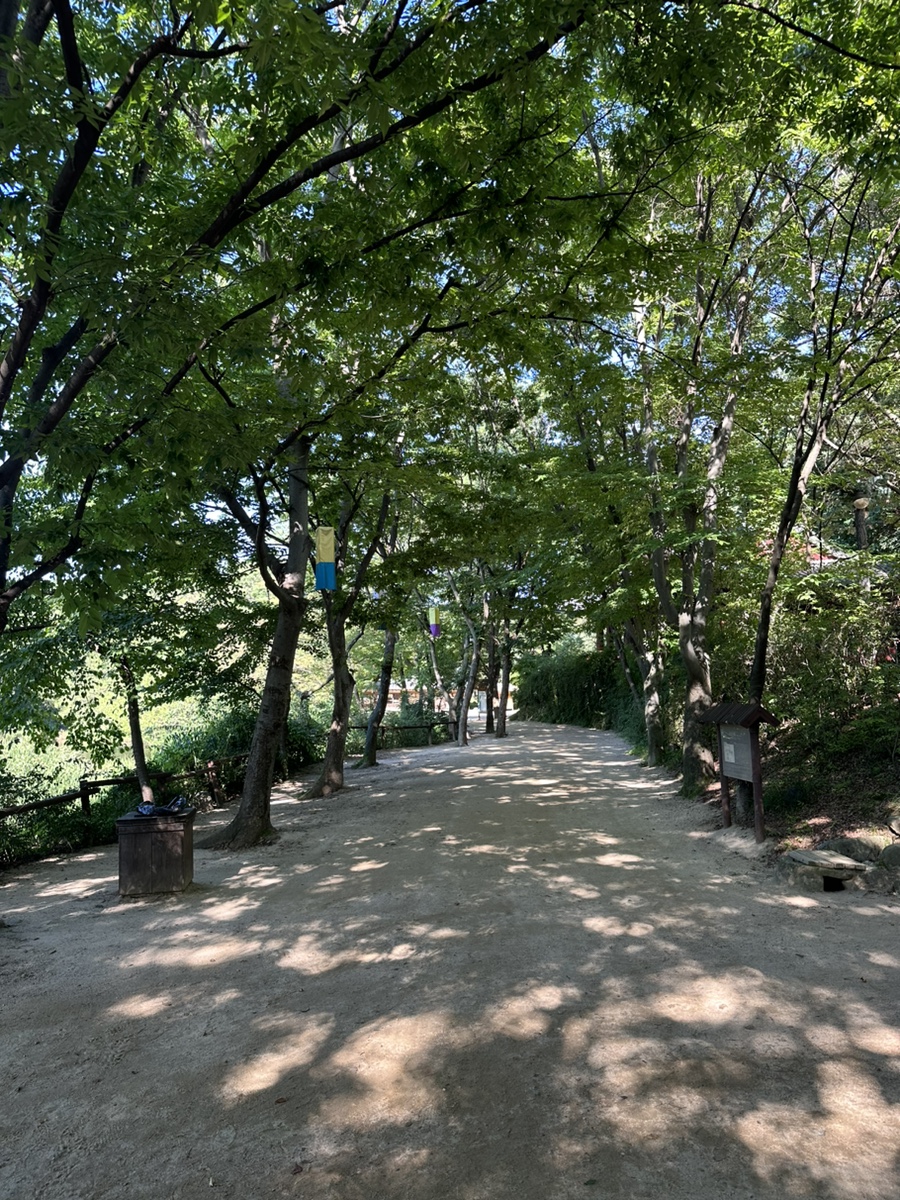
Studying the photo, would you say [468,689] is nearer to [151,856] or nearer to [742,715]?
[742,715]

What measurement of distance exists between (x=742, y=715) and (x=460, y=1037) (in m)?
5.06

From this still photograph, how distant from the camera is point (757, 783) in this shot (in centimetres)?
758

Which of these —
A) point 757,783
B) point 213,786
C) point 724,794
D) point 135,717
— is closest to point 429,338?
point 757,783

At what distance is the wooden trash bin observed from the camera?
7191mm

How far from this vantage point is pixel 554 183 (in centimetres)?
557

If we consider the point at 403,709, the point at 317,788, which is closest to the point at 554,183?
the point at 317,788

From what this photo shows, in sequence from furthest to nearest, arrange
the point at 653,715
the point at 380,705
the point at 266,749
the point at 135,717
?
the point at 380,705 < the point at 653,715 < the point at 135,717 < the point at 266,749

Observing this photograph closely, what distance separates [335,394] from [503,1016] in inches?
271

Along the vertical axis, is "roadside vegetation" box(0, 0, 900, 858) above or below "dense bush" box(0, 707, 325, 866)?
above

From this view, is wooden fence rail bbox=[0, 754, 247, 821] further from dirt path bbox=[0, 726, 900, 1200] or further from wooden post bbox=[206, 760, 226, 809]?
dirt path bbox=[0, 726, 900, 1200]

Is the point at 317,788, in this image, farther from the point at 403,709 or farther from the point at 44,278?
the point at 403,709

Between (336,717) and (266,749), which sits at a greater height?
(336,717)

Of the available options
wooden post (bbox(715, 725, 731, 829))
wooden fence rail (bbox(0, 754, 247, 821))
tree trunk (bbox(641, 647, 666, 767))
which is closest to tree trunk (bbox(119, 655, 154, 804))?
wooden fence rail (bbox(0, 754, 247, 821))

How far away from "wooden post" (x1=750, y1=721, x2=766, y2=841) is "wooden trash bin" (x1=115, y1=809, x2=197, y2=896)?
579 centimetres
